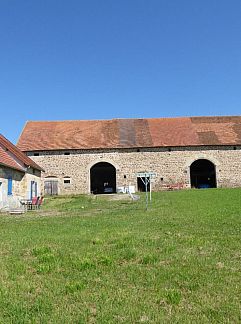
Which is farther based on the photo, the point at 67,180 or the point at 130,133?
the point at 130,133

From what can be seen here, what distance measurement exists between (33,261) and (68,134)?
26479mm

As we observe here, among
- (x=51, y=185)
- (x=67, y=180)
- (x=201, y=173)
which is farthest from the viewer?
(x=201, y=173)

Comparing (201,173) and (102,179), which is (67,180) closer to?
(102,179)

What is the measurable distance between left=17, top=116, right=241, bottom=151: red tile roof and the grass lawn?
74.4ft

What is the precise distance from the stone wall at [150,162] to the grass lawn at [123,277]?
73.1ft

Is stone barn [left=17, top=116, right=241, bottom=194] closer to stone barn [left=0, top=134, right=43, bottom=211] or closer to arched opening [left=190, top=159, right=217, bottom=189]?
arched opening [left=190, top=159, right=217, bottom=189]

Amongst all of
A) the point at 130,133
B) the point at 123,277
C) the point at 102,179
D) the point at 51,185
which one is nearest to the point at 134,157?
the point at 130,133

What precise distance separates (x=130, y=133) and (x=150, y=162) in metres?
3.46

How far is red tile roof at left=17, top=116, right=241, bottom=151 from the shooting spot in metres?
29.6

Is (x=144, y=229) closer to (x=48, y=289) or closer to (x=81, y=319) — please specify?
(x=48, y=289)

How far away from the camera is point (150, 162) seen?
29.6 m

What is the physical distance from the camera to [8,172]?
17219mm

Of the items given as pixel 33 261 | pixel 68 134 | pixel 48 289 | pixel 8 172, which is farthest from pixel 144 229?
pixel 68 134

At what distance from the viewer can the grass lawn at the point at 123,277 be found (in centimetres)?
328
